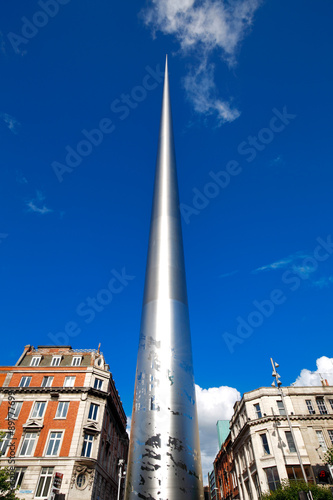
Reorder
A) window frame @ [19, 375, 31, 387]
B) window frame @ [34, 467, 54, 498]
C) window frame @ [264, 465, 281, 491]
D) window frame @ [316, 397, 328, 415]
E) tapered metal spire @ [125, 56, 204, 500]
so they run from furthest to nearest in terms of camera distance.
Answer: window frame @ [316, 397, 328, 415] → window frame @ [19, 375, 31, 387] → window frame @ [264, 465, 281, 491] → window frame @ [34, 467, 54, 498] → tapered metal spire @ [125, 56, 204, 500]

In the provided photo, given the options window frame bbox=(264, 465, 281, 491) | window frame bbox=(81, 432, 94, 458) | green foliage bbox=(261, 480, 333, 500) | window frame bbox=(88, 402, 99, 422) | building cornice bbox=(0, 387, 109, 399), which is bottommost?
green foliage bbox=(261, 480, 333, 500)

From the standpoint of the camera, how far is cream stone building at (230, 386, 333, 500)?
3881 cm

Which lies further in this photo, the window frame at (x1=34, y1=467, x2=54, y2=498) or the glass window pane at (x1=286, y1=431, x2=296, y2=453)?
the glass window pane at (x1=286, y1=431, x2=296, y2=453)

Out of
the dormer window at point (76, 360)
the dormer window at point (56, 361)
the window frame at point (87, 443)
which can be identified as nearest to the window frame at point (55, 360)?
the dormer window at point (56, 361)

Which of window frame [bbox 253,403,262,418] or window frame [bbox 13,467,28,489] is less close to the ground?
window frame [bbox 253,403,262,418]

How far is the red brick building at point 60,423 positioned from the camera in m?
33.4

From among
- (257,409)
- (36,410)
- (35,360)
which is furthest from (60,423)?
(257,409)

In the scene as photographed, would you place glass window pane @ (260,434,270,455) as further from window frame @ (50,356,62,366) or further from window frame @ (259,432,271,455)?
window frame @ (50,356,62,366)

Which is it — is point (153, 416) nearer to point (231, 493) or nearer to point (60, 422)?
point (60, 422)

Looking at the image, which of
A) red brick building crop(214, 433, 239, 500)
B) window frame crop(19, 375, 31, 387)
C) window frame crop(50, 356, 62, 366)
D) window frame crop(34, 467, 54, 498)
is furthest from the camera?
red brick building crop(214, 433, 239, 500)

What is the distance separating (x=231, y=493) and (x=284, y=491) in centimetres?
3219

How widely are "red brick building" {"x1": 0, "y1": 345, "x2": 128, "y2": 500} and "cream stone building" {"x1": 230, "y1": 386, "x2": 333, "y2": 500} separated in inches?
773

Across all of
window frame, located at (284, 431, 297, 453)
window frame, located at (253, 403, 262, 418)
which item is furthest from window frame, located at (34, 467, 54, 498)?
window frame, located at (284, 431, 297, 453)

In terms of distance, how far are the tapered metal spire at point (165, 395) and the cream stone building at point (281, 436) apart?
37548 millimetres
